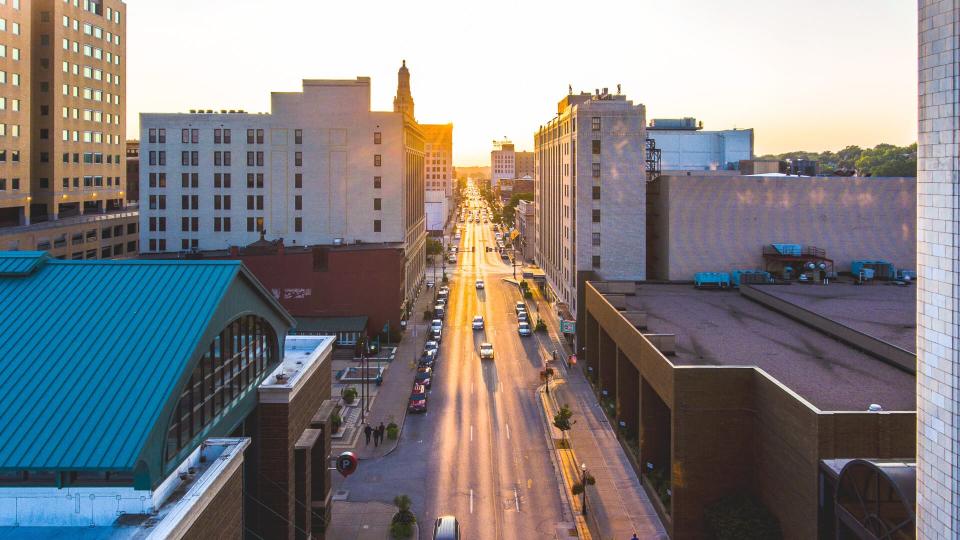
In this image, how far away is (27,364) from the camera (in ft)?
58.3

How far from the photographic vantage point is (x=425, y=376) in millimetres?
60188

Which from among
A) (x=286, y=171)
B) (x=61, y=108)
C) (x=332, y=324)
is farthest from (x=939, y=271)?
(x=61, y=108)

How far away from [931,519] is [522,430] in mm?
34945

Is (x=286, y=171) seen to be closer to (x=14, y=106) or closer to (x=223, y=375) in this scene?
(x=14, y=106)

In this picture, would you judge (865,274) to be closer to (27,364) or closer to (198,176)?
(27,364)

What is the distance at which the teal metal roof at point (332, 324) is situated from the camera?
71375mm

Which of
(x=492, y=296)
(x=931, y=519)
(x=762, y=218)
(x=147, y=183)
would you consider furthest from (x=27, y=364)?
(x=492, y=296)

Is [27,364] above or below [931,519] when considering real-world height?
above

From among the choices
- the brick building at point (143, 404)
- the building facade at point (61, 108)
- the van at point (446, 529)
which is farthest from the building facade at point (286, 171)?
the brick building at point (143, 404)

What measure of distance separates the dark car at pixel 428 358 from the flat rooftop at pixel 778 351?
66.7ft

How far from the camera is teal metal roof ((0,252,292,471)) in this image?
16.1m

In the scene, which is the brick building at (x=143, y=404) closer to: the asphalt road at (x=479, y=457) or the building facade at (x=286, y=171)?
the asphalt road at (x=479, y=457)

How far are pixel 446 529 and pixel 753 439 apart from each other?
14.3m

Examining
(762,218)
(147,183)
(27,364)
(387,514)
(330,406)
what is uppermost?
(147,183)
